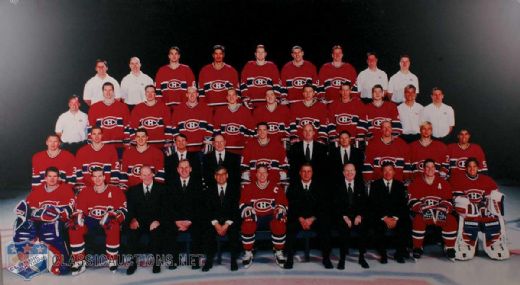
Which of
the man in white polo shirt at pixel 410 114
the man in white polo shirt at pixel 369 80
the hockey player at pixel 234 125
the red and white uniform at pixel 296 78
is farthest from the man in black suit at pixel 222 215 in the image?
the man in white polo shirt at pixel 410 114

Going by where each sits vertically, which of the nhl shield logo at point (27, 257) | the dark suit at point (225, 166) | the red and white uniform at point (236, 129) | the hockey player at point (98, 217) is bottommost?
the nhl shield logo at point (27, 257)

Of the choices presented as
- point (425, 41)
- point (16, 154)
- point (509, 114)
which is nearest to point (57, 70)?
point (16, 154)

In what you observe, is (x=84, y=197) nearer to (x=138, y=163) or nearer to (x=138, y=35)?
(x=138, y=163)

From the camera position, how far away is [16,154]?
3650 millimetres

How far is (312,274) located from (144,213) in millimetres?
1269

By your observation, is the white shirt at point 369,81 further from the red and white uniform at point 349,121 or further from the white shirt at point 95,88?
the white shirt at point 95,88

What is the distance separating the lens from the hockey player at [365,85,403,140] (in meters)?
3.99

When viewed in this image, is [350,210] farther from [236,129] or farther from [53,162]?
[53,162]

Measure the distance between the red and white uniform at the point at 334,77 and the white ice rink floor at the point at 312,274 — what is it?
4.28ft

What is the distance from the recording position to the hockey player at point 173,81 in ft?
13.0

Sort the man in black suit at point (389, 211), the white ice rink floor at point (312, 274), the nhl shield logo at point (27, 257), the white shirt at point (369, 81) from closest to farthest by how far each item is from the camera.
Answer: the white ice rink floor at point (312, 274) → the nhl shield logo at point (27, 257) → the man in black suit at point (389, 211) → the white shirt at point (369, 81)

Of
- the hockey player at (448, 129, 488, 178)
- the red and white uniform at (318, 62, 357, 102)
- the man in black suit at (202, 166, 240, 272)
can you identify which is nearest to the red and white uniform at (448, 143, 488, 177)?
the hockey player at (448, 129, 488, 178)

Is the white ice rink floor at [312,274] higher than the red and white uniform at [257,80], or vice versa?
the red and white uniform at [257,80]

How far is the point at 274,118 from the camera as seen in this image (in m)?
3.90
